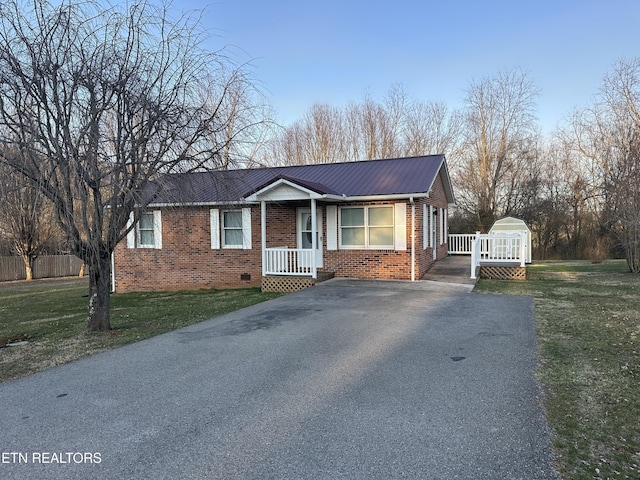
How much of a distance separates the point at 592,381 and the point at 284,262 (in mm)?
9644

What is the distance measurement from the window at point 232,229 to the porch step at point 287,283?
270 centimetres

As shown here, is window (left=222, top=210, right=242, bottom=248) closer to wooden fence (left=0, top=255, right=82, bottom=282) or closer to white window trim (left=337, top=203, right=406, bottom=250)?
white window trim (left=337, top=203, right=406, bottom=250)

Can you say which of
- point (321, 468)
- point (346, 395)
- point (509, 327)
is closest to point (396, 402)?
point (346, 395)

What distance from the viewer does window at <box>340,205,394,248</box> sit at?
1357 centimetres

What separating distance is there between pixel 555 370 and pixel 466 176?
93.6 feet

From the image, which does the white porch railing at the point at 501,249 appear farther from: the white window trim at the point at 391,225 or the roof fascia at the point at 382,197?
the roof fascia at the point at 382,197

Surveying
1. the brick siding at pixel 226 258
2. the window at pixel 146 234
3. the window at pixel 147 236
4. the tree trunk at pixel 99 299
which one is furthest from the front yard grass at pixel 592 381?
the window at pixel 146 234

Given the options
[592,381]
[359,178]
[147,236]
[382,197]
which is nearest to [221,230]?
[147,236]

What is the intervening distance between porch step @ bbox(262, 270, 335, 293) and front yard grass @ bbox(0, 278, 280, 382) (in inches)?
23.5

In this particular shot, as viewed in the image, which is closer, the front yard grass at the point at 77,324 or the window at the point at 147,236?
the front yard grass at the point at 77,324

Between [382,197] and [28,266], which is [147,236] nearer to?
[382,197]

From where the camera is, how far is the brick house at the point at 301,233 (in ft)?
43.0

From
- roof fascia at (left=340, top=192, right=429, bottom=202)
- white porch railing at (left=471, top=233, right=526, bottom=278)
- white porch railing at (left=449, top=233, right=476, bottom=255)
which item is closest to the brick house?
roof fascia at (left=340, top=192, right=429, bottom=202)

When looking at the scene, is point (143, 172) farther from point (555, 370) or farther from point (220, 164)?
point (555, 370)
